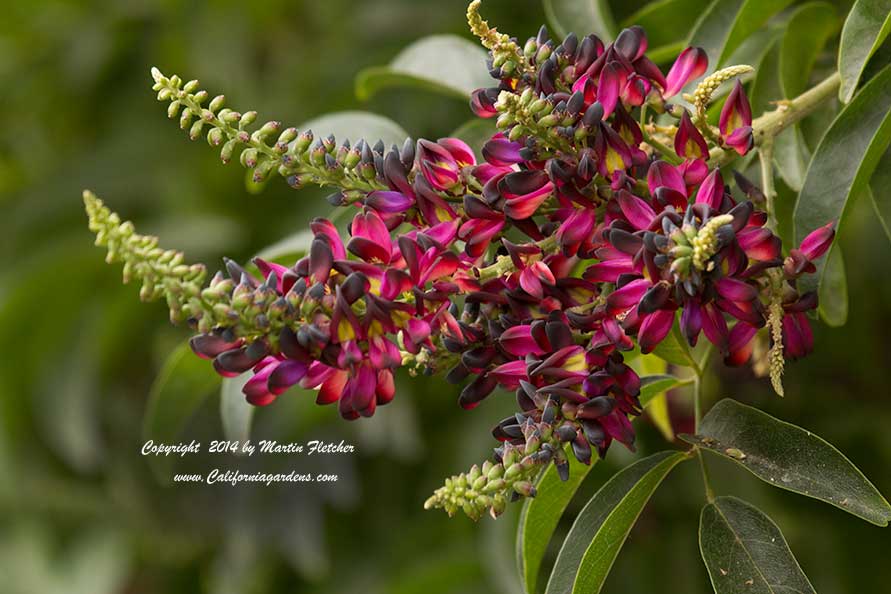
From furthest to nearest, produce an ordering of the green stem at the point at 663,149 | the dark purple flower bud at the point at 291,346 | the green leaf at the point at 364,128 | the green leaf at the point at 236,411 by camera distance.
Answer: the green leaf at the point at 364,128 → the green leaf at the point at 236,411 → the green stem at the point at 663,149 → the dark purple flower bud at the point at 291,346

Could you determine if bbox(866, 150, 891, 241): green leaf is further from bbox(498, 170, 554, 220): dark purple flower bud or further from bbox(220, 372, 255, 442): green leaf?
bbox(220, 372, 255, 442): green leaf

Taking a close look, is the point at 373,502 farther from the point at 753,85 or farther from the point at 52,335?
the point at 753,85

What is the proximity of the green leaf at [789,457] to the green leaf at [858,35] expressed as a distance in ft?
0.85

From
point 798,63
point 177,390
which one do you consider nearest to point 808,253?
point 798,63

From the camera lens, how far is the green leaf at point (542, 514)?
88cm

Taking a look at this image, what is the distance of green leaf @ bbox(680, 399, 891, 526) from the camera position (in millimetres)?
709

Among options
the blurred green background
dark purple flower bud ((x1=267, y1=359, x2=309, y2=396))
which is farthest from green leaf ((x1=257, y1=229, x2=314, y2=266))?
the blurred green background

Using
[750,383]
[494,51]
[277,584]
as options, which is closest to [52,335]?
[277,584]

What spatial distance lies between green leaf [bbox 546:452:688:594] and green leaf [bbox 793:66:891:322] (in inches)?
8.1

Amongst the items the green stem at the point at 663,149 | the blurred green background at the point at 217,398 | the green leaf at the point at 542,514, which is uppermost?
the green stem at the point at 663,149

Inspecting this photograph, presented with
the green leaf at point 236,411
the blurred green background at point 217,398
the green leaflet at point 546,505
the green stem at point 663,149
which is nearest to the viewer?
the green stem at point 663,149

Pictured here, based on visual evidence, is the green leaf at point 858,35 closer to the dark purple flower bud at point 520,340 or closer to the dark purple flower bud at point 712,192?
the dark purple flower bud at point 712,192

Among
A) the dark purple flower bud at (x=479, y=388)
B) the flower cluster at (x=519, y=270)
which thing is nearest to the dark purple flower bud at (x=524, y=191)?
the flower cluster at (x=519, y=270)

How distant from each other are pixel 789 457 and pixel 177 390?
61 centimetres
